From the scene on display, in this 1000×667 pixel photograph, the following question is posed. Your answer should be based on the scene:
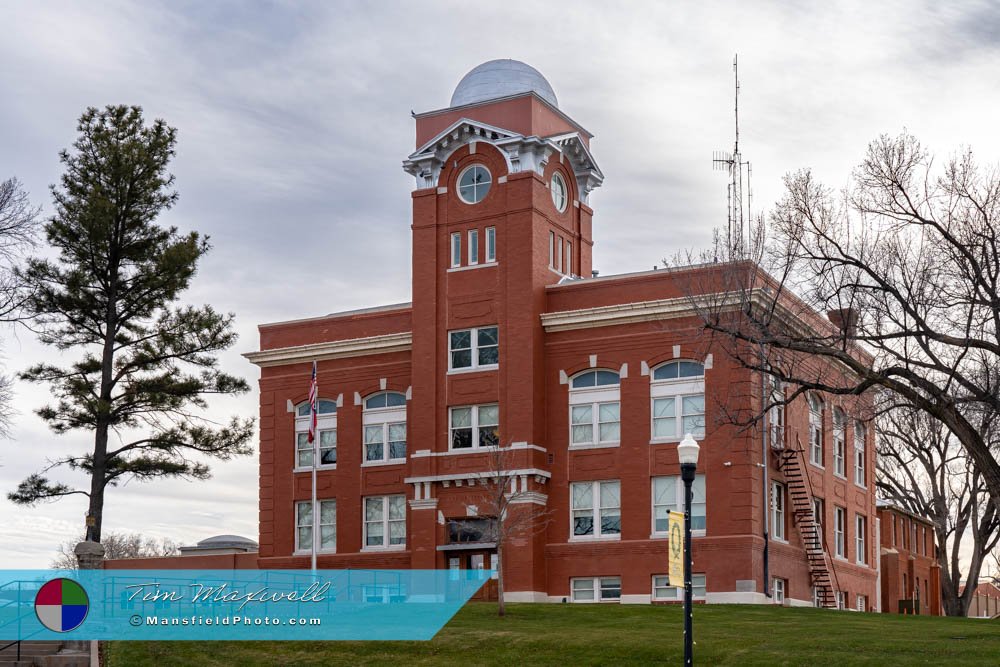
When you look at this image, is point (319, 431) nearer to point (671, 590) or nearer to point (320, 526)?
point (320, 526)

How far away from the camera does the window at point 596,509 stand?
152ft

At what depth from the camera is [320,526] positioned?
52.7m

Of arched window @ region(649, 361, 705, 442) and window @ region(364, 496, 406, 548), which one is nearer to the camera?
arched window @ region(649, 361, 705, 442)

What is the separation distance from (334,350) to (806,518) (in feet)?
64.4

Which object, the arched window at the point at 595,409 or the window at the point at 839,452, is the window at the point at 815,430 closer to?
the window at the point at 839,452

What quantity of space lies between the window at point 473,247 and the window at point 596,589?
40.9 ft

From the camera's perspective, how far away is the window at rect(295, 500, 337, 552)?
5241 centimetres

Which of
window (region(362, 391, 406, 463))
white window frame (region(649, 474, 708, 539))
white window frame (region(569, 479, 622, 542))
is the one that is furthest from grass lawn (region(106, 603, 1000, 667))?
window (region(362, 391, 406, 463))

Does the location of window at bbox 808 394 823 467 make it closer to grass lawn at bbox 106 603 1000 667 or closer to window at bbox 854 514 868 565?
window at bbox 854 514 868 565

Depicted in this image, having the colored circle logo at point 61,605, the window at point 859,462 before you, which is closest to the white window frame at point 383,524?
the colored circle logo at point 61,605

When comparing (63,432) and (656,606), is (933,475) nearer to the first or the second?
(656,606)

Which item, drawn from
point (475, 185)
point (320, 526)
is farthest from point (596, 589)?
A: point (475, 185)

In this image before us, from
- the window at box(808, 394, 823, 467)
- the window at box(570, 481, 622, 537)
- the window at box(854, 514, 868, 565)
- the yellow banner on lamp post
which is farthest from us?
the window at box(854, 514, 868, 565)

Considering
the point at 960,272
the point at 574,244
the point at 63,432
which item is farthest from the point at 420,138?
the point at 960,272
